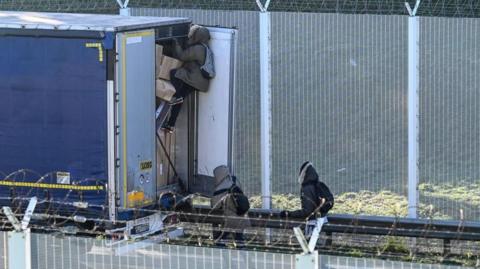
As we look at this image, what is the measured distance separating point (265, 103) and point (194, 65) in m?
1.95

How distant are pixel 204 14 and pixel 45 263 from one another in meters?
6.88

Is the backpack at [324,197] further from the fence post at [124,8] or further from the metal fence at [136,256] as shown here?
the fence post at [124,8]

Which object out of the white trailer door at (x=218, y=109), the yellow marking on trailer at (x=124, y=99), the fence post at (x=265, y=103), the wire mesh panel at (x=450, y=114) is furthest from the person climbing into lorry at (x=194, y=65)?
the wire mesh panel at (x=450, y=114)

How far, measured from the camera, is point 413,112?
1372cm

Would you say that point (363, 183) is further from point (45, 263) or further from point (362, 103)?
point (45, 263)

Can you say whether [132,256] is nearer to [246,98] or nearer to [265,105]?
[265,105]

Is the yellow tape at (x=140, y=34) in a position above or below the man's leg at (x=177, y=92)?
above

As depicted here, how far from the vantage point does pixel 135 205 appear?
11898 millimetres

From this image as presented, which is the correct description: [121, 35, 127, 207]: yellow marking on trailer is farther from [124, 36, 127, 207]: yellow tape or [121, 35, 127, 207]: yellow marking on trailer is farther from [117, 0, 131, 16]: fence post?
[117, 0, 131, 16]: fence post

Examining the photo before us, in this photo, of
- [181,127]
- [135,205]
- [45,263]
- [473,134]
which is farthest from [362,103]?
[45,263]

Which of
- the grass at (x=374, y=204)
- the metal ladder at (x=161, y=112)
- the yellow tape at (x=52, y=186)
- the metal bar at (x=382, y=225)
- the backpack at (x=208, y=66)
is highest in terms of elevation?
the backpack at (x=208, y=66)

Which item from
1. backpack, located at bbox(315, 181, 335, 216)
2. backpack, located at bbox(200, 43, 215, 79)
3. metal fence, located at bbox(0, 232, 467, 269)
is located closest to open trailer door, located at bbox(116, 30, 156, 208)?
backpack, located at bbox(200, 43, 215, 79)

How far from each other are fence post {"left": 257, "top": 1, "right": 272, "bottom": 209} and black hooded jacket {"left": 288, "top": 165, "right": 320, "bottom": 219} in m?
1.84

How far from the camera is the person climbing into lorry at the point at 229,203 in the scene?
12133 millimetres
